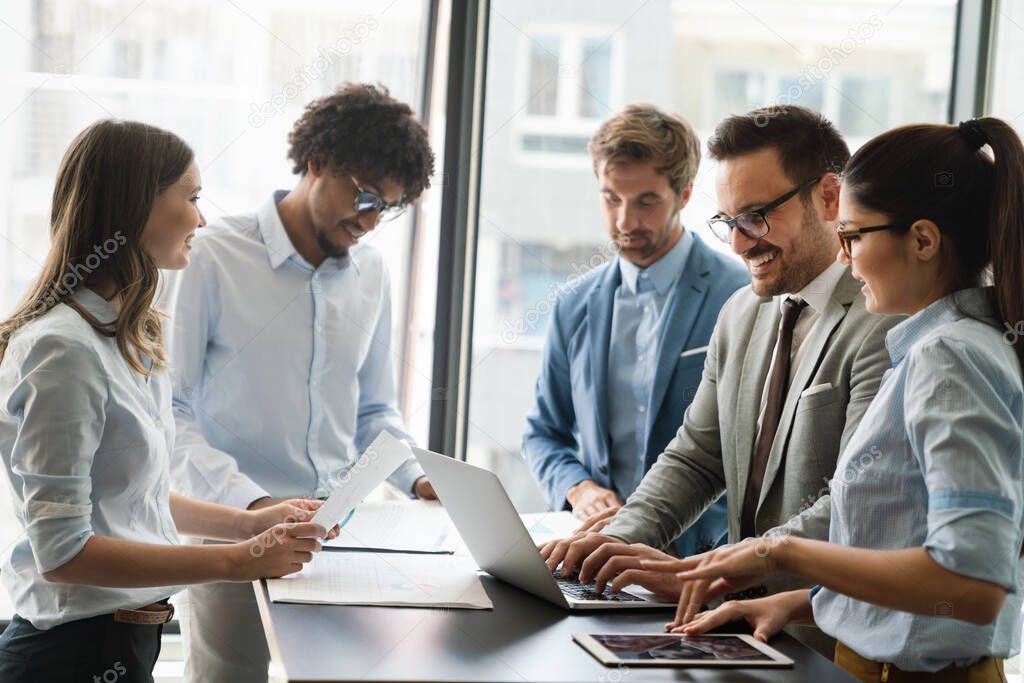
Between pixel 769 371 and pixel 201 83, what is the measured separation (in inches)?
80.0

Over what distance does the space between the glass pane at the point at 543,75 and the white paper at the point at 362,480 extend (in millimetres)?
1912

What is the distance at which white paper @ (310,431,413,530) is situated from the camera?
169 cm

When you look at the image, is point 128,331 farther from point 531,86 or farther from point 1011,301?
point 531,86

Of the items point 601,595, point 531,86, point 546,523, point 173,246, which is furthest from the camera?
point 531,86

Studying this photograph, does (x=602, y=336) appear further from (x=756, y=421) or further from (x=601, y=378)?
(x=756, y=421)

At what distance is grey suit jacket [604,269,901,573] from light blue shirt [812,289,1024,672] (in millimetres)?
234

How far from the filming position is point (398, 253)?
3.45 meters

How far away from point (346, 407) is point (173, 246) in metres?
0.80

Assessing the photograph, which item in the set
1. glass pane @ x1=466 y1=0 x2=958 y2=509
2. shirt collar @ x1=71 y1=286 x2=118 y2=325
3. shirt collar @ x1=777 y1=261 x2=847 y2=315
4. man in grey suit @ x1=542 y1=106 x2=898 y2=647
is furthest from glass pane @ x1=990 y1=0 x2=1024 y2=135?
shirt collar @ x1=71 y1=286 x2=118 y2=325

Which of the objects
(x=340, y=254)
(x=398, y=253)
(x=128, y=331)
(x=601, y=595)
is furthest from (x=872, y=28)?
(x=128, y=331)

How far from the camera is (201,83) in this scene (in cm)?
310

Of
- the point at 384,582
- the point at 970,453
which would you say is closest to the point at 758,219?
the point at 970,453

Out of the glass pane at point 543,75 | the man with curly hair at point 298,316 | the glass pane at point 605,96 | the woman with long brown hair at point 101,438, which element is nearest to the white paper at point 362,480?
the woman with long brown hair at point 101,438

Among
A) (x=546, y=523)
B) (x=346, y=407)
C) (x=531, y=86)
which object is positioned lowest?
(x=546, y=523)
